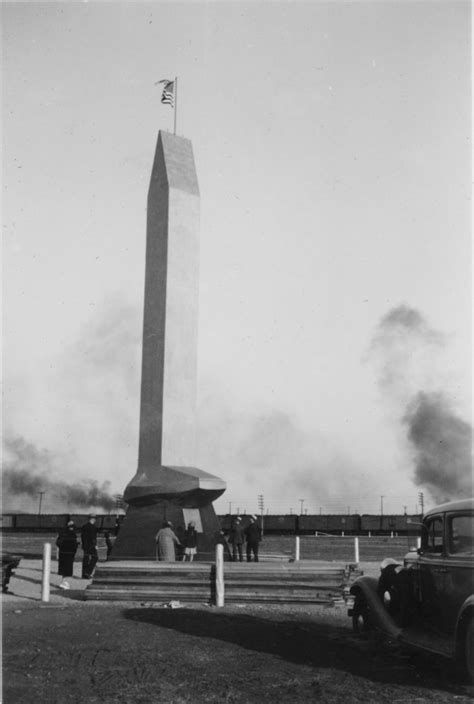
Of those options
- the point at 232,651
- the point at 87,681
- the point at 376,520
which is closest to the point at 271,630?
the point at 232,651

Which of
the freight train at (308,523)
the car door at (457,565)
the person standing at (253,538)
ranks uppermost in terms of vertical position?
the car door at (457,565)

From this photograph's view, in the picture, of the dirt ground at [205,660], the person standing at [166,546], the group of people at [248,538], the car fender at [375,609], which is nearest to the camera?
the dirt ground at [205,660]

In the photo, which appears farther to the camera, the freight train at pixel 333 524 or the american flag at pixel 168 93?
the freight train at pixel 333 524

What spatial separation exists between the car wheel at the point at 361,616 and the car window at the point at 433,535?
156 centimetres

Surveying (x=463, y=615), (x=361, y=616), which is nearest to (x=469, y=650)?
(x=463, y=615)

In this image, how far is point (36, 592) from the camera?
16000mm

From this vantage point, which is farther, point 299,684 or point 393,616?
point 393,616

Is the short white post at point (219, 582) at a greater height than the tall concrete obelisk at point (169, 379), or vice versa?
the tall concrete obelisk at point (169, 379)

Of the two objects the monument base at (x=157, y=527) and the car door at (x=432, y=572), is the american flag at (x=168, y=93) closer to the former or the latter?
the monument base at (x=157, y=527)

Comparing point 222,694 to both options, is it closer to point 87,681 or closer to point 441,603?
point 87,681

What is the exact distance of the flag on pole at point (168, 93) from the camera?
78.8ft

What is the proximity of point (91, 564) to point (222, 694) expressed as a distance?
13.0 meters

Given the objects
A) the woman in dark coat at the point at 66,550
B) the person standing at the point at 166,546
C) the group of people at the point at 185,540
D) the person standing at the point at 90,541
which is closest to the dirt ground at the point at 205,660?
the person standing at the point at 166,546

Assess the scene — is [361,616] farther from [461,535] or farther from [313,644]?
[461,535]
